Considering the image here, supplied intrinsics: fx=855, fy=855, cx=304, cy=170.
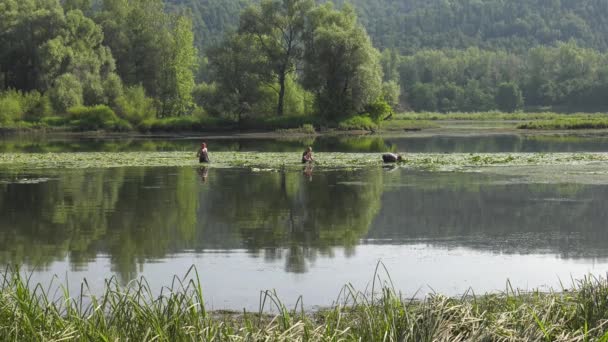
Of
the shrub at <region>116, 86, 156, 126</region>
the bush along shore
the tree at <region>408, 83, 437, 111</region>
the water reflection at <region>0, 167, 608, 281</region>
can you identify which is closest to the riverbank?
the shrub at <region>116, 86, 156, 126</region>

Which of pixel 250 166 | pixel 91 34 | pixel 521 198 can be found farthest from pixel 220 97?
pixel 521 198

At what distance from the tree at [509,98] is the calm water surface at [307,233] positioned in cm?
15171

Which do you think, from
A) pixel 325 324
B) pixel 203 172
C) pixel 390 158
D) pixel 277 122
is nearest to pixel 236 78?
pixel 277 122

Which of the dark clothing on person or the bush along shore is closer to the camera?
the bush along shore

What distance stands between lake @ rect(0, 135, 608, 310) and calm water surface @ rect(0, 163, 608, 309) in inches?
1.4

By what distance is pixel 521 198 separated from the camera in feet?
80.7

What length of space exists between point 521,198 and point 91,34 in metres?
75.5

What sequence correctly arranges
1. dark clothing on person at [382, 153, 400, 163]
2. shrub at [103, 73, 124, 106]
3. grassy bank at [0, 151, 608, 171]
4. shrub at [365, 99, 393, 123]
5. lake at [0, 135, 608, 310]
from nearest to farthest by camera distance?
lake at [0, 135, 608, 310] → grassy bank at [0, 151, 608, 171] → dark clothing on person at [382, 153, 400, 163] → shrub at [365, 99, 393, 123] → shrub at [103, 73, 124, 106]

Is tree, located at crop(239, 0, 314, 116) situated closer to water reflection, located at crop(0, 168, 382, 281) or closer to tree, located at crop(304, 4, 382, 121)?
tree, located at crop(304, 4, 382, 121)

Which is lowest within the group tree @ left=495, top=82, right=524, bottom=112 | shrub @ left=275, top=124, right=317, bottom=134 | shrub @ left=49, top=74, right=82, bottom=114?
shrub @ left=275, top=124, right=317, bottom=134

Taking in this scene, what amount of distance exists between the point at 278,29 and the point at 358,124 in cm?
1320

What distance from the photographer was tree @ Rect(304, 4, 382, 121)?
79125mm

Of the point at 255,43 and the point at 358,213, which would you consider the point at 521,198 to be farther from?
the point at 255,43

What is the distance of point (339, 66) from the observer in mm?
80312
